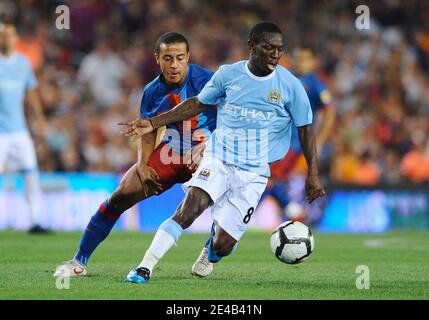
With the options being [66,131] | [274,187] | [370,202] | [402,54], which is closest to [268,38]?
[274,187]

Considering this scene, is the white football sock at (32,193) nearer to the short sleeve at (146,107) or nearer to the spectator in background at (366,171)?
the short sleeve at (146,107)

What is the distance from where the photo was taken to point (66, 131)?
1686 centimetres

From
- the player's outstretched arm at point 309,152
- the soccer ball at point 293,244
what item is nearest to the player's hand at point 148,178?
the soccer ball at point 293,244

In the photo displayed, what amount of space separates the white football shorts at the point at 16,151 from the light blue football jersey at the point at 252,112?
582cm

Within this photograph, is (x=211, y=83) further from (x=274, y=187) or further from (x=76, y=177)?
(x=76, y=177)

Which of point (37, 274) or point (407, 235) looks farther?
point (407, 235)

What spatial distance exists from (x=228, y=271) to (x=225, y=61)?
9.96 m

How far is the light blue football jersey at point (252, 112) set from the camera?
8047 mm

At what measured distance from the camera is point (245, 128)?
8.16 meters

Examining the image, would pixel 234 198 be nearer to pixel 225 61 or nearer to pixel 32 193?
pixel 32 193

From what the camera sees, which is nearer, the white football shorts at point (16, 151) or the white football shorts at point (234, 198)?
the white football shorts at point (234, 198)

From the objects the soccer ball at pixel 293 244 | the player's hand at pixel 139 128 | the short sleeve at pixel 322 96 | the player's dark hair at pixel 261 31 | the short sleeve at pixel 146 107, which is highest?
the player's dark hair at pixel 261 31

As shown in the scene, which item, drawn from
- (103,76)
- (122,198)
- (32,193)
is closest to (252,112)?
(122,198)
